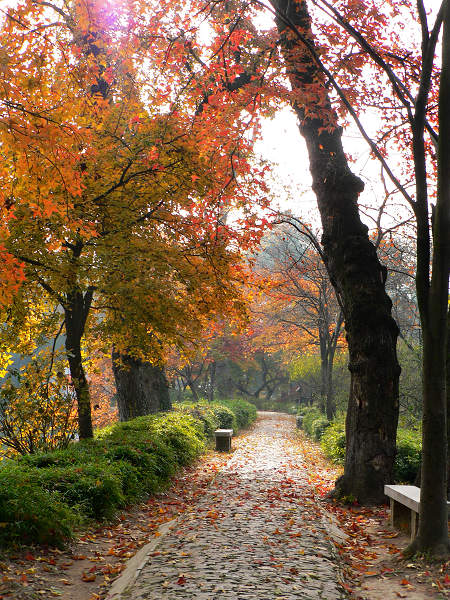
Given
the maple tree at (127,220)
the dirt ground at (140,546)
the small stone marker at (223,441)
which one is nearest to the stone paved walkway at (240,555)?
the dirt ground at (140,546)

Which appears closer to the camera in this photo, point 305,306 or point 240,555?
point 240,555

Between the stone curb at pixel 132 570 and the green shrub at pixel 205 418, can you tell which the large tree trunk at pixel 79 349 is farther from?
the green shrub at pixel 205 418

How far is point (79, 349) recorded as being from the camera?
375 inches

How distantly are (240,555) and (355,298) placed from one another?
421 cm

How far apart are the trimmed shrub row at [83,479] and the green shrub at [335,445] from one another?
3748 millimetres

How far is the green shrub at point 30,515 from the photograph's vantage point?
4578mm

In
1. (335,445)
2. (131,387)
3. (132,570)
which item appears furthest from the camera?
(131,387)

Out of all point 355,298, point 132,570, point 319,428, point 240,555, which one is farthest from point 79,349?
point 319,428

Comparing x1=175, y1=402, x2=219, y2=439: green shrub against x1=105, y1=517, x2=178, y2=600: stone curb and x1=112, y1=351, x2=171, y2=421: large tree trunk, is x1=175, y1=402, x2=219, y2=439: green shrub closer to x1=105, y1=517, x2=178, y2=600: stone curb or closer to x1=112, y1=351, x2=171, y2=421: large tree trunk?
x1=112, y1=351, x2=171, y2=421: large tree trunk

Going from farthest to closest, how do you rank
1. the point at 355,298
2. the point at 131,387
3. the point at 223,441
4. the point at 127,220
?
the point at 223,441 < the point at 131,387 < the point at 127,220 < the point at 355,298

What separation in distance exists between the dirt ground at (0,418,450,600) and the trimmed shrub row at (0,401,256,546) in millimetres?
187

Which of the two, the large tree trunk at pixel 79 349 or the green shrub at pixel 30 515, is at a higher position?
the large tree trunk at pixel 79 349

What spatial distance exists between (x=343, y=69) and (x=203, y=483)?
775 cm

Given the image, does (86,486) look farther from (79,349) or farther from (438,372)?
(438,372)
